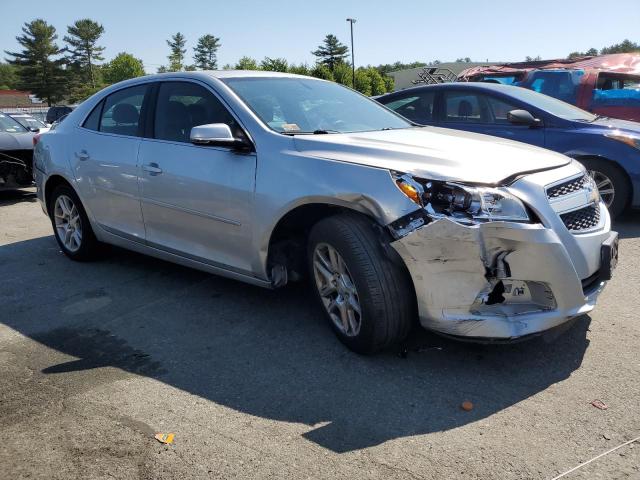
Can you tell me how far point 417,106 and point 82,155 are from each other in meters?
4.25

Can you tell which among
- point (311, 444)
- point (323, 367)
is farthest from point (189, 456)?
point (323, 367)

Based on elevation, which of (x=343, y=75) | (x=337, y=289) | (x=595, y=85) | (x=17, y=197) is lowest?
(x=17, y=197)

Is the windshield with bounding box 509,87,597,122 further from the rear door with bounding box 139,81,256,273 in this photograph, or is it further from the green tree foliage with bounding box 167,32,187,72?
the green tree foliage with bounding box 167,32,187,72

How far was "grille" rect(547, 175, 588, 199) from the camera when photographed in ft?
10.6

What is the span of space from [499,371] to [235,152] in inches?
82.7

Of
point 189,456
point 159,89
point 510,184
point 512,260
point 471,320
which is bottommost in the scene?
point 189,456

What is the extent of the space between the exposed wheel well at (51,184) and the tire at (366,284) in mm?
3192

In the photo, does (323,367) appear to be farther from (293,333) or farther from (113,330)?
(113,330)

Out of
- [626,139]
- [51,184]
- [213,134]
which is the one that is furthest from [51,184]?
[626,139]

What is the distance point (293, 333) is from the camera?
3.90 metres

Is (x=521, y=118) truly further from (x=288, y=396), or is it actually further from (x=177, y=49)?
(x=177, y=49)

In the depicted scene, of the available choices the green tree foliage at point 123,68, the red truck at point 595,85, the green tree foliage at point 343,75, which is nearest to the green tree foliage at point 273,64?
the green tree foliage at point 343,75

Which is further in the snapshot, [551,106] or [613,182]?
[551,106]

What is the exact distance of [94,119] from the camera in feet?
17.4
